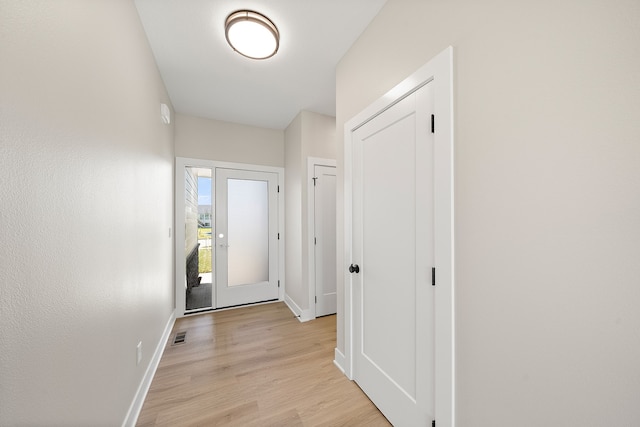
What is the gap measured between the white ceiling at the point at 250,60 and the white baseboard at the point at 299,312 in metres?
2.60

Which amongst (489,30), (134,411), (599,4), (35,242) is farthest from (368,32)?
(134,411)

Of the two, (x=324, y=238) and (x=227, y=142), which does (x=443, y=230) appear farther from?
(x=227, y=142)

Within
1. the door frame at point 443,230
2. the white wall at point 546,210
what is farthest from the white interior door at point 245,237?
the white wall at point 546,210

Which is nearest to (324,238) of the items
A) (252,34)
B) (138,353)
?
(138,353)

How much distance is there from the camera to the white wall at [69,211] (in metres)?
0.61

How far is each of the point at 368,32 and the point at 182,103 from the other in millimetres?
2329

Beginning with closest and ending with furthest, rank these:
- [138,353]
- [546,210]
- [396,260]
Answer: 1. [546,210]
2. [396,260]
3. [138,353]

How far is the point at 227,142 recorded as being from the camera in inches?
130

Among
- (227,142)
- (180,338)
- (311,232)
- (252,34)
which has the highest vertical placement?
(252,34)

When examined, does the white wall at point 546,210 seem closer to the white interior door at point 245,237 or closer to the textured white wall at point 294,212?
the textured white wall at point 294,212

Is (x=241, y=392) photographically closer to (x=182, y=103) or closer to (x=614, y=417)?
(x=614, y=417)

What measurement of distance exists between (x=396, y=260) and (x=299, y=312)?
2004 millimetres

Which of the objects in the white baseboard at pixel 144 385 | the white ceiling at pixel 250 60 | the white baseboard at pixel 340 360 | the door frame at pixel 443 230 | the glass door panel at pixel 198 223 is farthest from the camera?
the glass door panel at pixel 198 223

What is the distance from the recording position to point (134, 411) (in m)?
1.44
